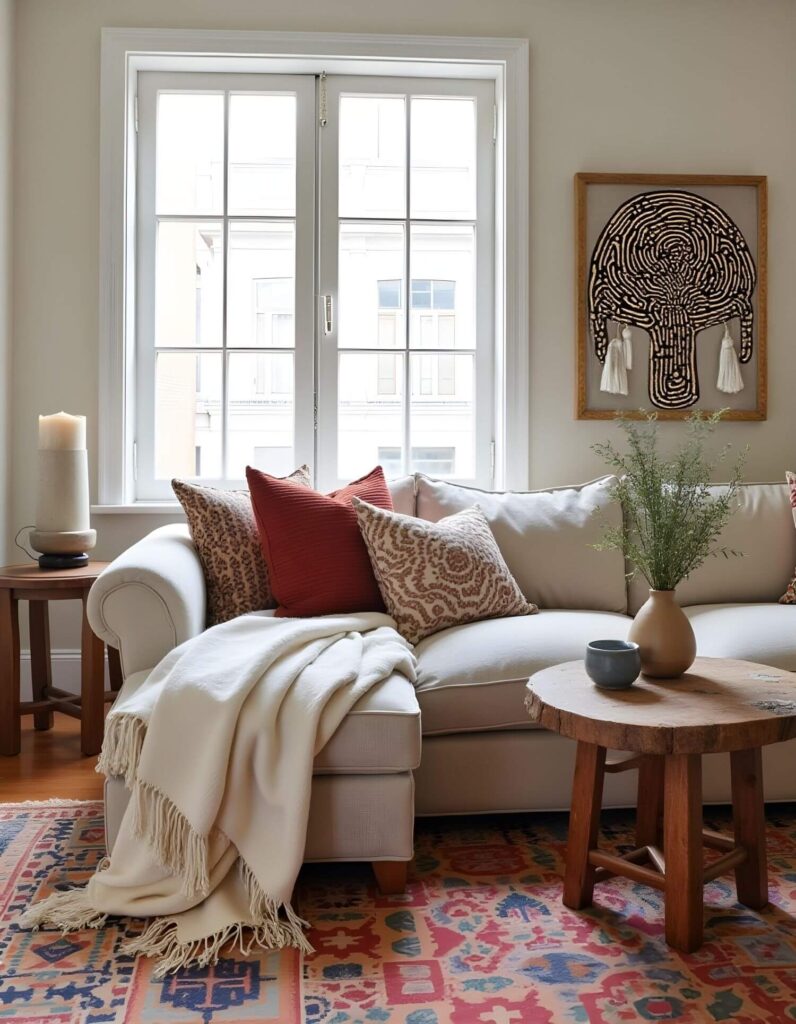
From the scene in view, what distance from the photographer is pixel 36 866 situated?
7.06ft

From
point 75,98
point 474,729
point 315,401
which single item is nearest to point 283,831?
point 474,729

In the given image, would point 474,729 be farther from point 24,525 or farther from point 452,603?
point 24,525

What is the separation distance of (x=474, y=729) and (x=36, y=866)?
1061 millimetres

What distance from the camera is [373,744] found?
2.03 meters

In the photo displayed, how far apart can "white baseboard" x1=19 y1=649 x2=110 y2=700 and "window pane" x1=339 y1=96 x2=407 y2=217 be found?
1.95m

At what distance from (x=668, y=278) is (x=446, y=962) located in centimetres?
262

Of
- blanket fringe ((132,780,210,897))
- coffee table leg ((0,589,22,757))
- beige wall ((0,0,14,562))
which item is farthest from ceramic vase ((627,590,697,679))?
beige wall ((0,0,14,562))

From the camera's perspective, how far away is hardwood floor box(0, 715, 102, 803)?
265cm

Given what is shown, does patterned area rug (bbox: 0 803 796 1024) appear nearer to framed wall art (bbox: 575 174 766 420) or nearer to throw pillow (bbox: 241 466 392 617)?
throw pillow (bbox: 241 466 392 617)

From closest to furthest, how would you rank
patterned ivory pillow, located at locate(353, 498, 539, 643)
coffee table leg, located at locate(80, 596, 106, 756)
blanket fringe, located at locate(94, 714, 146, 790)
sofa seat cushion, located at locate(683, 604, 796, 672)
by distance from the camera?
blanket fringe, located at locate(94, 714, 146, 790)
sofa seat cushion, located at locate(683, 604, 796, 672)
patterned ivory pillow, located at locate(353, 498, 539, 643)
coffee table leg, located at locate(80, 596, 106, 756)

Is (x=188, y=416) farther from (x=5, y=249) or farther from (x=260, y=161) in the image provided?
(x=260, y=161)

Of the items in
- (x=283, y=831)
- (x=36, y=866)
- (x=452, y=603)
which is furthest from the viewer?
(x=452, y=603)

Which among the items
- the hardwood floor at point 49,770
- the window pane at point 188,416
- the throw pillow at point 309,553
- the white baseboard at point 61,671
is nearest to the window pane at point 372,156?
the window pane at point 188,416

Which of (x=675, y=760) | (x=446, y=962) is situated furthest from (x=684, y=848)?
(x=446, y=962)
